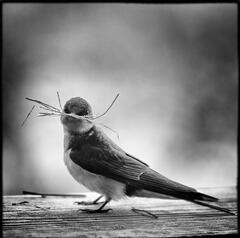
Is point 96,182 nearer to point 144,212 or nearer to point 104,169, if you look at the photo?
point 104,169

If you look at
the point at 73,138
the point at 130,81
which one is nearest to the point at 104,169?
the point at 73,138

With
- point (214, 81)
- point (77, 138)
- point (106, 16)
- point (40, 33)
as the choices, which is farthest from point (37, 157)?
point (214, 81)

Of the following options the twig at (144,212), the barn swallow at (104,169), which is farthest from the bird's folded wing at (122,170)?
the twig at (144,212)

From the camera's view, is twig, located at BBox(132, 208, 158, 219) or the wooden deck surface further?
twig, located at BBox(132, 208, 158, 219)

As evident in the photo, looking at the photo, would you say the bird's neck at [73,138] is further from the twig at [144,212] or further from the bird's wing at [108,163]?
the twig at [144,212]

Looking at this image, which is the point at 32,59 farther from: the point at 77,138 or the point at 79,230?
the point at 79,230

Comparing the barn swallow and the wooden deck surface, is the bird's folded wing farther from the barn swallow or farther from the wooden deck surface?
the wooden deck surface

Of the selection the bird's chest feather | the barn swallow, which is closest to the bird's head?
the barn swallow

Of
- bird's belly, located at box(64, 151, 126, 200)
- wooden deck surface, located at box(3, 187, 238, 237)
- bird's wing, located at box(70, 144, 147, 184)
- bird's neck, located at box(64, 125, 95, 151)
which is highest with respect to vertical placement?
bird's neck, located at box(64, 125, 95, 151)
